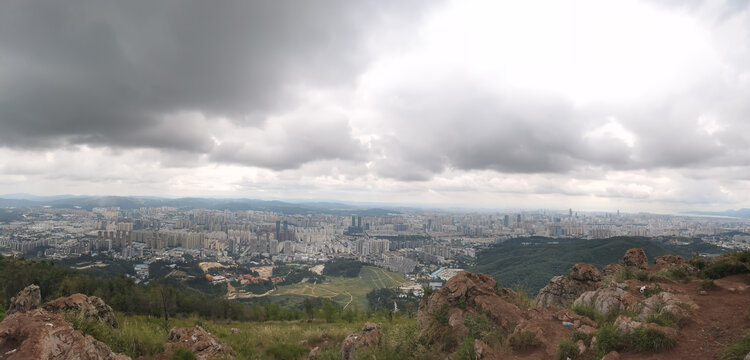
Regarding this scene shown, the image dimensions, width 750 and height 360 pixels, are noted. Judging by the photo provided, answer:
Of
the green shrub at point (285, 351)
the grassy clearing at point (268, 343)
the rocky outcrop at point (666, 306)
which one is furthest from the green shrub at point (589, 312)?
the green shrub at point (285, 351)

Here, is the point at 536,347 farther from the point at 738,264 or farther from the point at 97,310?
the point at 97,310

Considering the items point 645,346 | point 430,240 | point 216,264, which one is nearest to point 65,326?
point 645,346

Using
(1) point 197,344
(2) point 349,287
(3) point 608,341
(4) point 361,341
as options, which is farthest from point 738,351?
(2) point 349,287

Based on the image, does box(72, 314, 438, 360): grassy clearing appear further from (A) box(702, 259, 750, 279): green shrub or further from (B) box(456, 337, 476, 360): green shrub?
(A) box(702, 259, 750, 279): green shrub

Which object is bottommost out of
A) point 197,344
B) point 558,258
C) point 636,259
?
point 558,258

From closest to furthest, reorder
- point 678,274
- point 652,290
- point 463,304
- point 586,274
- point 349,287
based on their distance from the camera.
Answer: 1. point 652,290
2. point 463,304
3. point 678,274
4. point 586,274
5. point 349,287

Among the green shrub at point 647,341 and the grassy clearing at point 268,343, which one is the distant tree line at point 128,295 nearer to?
the grassy clearing at point 268,343

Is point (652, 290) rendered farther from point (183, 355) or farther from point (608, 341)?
point (183, 355)
